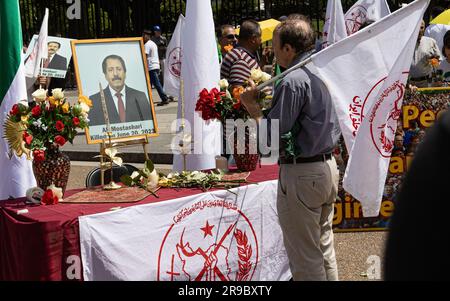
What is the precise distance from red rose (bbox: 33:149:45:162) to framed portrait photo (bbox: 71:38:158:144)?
0.77 meters

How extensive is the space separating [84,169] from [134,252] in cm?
688

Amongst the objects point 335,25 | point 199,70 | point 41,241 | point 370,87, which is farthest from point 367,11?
point 41,241

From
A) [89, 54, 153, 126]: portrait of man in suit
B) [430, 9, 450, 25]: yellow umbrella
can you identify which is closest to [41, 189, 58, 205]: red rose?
[89, 54, 153, 126]: portrait of man in suit

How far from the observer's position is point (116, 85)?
5766 millimetres

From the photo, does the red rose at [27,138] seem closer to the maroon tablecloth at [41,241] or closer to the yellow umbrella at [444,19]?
the maroon tablecloth at [41,241]

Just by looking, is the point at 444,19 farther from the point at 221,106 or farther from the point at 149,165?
the point at 149,165

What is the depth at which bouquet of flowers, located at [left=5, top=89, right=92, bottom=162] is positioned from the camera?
4715mm

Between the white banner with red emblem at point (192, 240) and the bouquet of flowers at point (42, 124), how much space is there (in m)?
0.68

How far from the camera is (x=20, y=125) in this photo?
15.8ft
